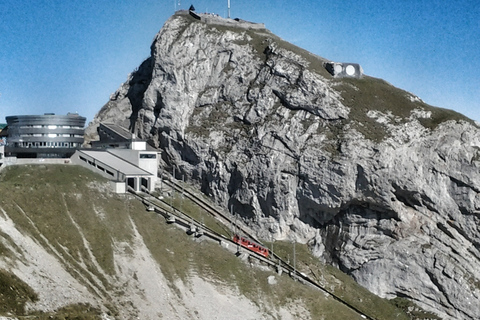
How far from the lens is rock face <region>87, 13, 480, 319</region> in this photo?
331 ft

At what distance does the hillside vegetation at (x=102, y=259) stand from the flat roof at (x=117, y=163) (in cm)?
414

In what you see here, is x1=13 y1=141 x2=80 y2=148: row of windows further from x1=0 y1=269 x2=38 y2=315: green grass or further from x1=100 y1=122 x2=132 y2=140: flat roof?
x1=0 y1=269 x2=38 y2=315: green grass

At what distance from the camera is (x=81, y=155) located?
106 m

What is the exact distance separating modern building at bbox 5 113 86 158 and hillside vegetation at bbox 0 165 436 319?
5.25 metres

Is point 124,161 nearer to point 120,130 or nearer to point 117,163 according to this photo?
point 117,163

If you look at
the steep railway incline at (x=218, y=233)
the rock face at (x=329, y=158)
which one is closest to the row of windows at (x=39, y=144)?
the steep railway incline at (x=218, y=233)

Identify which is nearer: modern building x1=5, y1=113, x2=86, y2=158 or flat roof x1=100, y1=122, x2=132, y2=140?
modern building x1=5, y1=113, x2=86, y2=158

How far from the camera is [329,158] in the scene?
340ft

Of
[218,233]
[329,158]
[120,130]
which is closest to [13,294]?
[218,233]

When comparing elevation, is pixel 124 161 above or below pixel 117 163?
above

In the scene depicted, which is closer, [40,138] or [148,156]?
[40,138]

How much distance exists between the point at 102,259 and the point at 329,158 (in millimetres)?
40444

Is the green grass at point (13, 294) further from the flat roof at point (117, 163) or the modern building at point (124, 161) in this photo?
the flat roof at point (117, 163)

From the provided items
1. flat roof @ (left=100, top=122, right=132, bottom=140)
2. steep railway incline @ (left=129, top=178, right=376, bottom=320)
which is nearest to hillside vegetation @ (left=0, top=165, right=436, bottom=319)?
steep railway incline @ (left=129, top=178, right=376, bottom=320)
